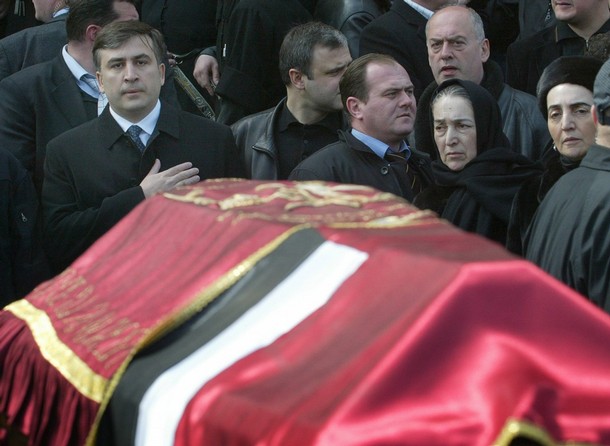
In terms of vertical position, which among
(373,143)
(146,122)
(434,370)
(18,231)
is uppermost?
(434,370)

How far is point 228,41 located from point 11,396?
13.5ft

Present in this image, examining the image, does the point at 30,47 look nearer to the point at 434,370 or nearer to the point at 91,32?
the point at 91,32

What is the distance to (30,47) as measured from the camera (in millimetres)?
6902

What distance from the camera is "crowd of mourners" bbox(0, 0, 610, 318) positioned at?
4914 mm

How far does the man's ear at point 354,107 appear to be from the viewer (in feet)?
18.6

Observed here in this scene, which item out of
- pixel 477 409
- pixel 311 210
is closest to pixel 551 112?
pixel 311 210

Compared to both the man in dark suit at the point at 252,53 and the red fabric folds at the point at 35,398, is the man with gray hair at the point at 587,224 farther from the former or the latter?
the man in dark suit at the point at 252,53

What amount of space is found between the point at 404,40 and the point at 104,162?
2.02 m

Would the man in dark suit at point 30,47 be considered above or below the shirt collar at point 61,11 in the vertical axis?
below

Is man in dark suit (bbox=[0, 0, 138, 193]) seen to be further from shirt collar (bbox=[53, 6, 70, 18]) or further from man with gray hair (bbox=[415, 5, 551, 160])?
man with gray hair (bbox=[415, 5, 551, 160])

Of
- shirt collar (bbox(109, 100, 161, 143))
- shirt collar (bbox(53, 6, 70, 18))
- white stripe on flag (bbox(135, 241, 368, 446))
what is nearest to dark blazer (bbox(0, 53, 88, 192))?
shirt collar (bbox(109, 100, 161, 143))

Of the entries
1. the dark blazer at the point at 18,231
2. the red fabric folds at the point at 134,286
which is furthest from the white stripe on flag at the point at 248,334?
the dark blazer at the point at 18,231

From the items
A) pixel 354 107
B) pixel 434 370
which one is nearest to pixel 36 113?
pixel 354 107

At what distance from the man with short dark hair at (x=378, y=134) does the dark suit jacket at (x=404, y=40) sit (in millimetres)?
905
